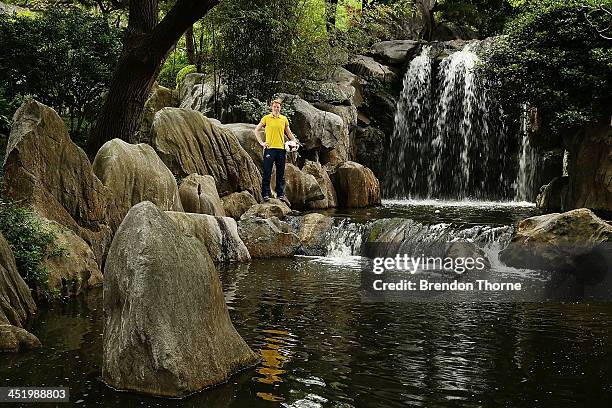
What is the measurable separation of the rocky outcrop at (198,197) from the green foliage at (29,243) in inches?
183

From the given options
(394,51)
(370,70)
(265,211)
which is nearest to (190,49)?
(370,70)

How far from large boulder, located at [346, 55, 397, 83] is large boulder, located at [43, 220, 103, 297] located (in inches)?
760

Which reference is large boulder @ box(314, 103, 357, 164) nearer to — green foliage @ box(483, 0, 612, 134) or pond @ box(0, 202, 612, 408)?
green foliage @ box(483, 0, 612, 134)

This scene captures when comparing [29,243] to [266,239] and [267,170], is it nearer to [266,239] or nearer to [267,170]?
[266,239]

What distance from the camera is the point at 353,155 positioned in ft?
81.8

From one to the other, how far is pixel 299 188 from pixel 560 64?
7385 millimetres

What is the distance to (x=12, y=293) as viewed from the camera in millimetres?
6824

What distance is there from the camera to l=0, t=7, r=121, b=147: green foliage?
14016 mm

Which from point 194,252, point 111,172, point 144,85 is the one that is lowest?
point 194,252

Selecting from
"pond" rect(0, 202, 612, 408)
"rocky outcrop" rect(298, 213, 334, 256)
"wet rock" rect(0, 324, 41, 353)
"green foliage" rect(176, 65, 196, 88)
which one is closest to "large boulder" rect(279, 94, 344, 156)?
"green foliage" rect(176, 65, 196, 88)

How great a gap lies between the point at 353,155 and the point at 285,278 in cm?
1531

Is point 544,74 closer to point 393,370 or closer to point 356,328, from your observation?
point 356,328

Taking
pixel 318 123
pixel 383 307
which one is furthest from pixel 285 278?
pixel 318 123

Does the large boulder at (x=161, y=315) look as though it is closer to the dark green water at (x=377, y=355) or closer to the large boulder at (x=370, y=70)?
the dark green water at (x=377, y=355)
